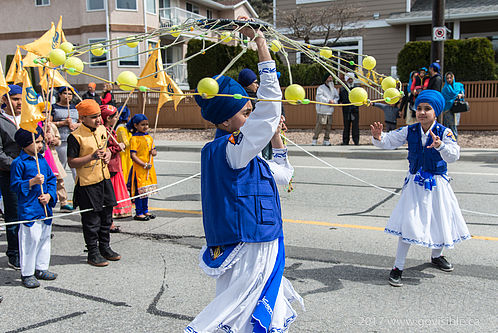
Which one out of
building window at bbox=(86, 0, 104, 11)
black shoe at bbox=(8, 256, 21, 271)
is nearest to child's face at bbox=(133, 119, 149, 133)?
black shoe at bbox=(8, 256, 21, 271)

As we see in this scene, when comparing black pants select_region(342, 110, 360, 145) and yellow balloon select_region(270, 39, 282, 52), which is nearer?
yellow balloon select_region(270, 39, 282, 52)

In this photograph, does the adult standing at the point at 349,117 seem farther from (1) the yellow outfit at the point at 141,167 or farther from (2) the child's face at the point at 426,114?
(2) the child's face at the point at 426,114

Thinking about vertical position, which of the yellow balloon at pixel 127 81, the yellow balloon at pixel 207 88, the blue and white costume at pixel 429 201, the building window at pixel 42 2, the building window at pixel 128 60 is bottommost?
the blue and white costume at pixel 429 201

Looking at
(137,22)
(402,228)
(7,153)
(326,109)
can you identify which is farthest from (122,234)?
(137,22)

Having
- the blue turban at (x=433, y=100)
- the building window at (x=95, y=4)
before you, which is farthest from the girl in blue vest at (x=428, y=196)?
the building window at (x=95, y=4)

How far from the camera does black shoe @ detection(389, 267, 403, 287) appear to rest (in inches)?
174

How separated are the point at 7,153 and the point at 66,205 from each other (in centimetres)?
275

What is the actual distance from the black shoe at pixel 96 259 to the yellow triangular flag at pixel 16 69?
6.79 ft

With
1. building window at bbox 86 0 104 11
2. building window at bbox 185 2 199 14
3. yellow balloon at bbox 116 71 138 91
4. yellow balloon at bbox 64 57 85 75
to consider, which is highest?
building window at bbox 185 2 199 14

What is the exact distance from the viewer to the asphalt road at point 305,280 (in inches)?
149

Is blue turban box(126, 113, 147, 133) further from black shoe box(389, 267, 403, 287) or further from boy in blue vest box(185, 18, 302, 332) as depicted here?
boy in blue vest box(185, 18, 302, 332)

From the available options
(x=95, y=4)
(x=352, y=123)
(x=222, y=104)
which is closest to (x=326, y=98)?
(x=352, y=123)

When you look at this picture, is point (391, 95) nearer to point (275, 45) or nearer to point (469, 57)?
point (275, 45)

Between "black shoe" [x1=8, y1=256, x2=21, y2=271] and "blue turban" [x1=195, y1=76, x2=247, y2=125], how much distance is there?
336 centimetres
